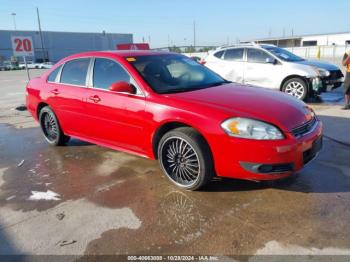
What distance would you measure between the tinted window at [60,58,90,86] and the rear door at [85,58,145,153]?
23 centimetres

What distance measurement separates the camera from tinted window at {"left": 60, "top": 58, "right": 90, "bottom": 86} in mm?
5047

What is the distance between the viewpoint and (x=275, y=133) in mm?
3373

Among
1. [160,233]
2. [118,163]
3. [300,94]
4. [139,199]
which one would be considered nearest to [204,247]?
[160,233]

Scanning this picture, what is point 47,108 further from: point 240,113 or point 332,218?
point 332,218

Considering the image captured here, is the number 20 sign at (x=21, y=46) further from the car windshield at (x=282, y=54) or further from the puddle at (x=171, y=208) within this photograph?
the car windshield at (x=282, y=54)

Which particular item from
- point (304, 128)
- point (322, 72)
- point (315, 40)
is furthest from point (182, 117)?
point (315, 40)

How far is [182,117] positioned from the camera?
370 centimetres

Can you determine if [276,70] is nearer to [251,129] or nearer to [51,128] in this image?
[51,128]

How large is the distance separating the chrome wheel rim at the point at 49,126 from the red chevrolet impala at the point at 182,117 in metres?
0.23

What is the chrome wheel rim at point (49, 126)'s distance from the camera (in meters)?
5.74

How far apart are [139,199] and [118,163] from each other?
1258mm

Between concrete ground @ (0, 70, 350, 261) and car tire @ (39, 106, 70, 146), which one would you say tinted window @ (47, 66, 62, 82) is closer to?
car tire @ (39, 106, 70, 146)

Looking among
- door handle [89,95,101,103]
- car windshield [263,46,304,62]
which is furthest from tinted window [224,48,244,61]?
door handle [89,95,101,103]

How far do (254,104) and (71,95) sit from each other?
279 cm
